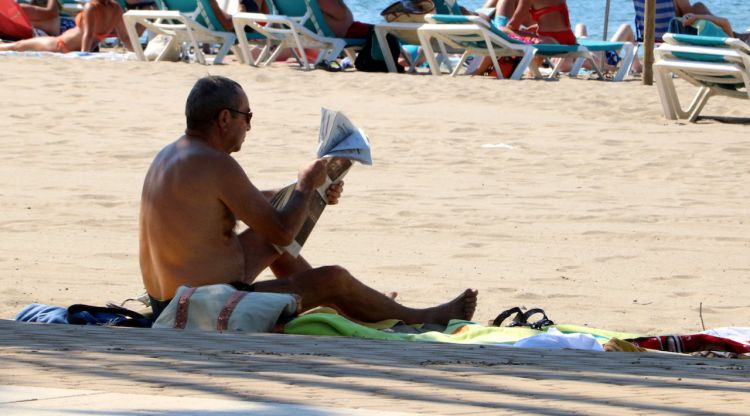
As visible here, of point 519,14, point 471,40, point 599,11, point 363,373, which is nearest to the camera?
point 363,373

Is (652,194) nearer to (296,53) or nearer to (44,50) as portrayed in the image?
(296,53)

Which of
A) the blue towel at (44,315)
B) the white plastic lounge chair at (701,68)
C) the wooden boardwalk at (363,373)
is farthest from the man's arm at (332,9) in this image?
the wooden boardwalk at (363,373)

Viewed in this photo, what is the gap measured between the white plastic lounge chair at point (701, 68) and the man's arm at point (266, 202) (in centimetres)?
700

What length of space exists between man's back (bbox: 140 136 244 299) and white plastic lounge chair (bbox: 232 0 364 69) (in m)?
10.3

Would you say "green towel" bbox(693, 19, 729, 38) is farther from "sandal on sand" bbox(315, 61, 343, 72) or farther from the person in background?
the person in background

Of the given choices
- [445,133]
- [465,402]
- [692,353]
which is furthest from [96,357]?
[445,133]

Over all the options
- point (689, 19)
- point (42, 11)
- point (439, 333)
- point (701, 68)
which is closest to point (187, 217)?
point (439, 333)

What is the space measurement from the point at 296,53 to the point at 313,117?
4.78 meters

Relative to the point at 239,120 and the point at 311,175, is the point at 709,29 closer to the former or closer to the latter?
the point at 311,175

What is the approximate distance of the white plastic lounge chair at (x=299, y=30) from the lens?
14.9m

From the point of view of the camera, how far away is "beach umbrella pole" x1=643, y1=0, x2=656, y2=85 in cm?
1315

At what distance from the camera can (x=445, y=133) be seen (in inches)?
414

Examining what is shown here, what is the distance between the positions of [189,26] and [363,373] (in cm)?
1268

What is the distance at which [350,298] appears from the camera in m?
4.73
